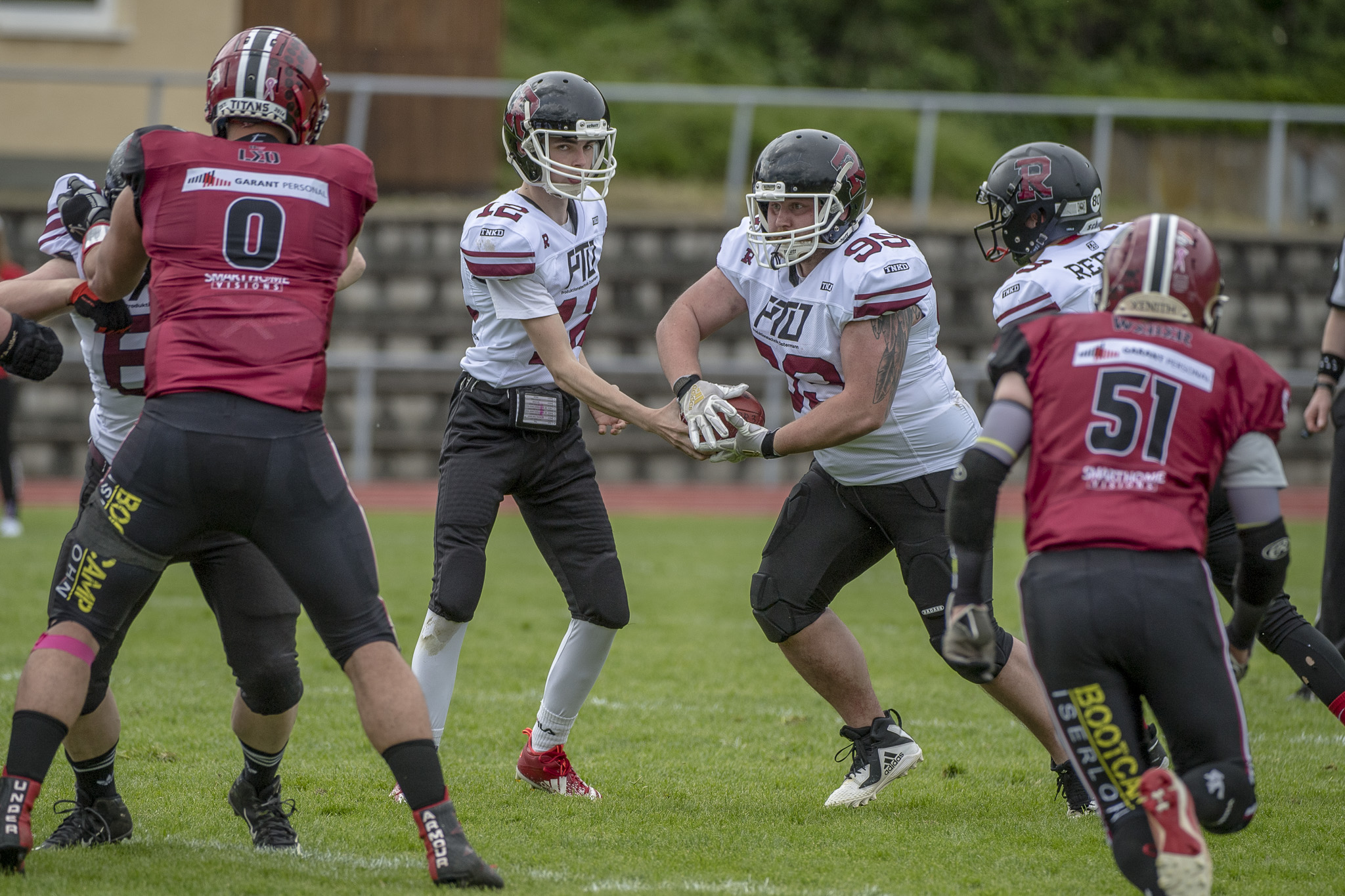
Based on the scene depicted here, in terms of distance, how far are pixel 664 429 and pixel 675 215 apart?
11.5 meters

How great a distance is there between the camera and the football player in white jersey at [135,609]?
3.78m

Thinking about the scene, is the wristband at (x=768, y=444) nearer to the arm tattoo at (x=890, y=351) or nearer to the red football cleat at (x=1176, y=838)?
the arm tattoo at (x=890, y=351)

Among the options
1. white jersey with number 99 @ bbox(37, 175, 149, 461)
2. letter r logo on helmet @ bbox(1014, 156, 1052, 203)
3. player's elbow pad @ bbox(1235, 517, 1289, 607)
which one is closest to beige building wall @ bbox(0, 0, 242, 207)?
white jersey with number 99 @ bbox(37, 175, 149, 461)

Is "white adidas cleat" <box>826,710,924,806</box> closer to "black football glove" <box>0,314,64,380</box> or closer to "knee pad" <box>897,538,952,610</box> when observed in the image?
"knee pad" <box>897,538,952,610</box>

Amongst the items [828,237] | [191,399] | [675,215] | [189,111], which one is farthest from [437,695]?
[189,111]

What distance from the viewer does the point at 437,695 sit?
460 centimetres

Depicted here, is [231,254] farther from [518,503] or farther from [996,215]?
[996,215]

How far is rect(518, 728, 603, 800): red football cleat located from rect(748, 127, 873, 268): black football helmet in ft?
5.49

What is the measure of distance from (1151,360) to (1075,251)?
1.34 metres

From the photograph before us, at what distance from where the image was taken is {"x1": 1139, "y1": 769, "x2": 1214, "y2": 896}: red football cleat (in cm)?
292

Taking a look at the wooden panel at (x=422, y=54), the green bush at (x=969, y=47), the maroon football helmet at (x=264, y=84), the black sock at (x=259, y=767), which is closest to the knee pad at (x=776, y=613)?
the black sock at (x=259, y=767)

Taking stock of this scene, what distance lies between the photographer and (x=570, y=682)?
4672 millimetres

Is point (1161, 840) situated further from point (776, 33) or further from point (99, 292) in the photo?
point (776, 33)

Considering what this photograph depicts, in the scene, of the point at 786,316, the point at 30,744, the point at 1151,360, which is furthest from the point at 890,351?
the point at 30,744
